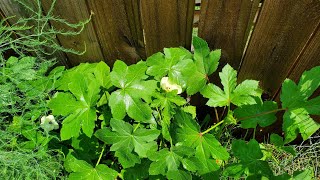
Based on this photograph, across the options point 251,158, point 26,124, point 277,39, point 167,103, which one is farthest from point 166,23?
point 26,124

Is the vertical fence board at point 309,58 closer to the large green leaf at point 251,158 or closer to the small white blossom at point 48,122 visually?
the large green leaf at point 251,158

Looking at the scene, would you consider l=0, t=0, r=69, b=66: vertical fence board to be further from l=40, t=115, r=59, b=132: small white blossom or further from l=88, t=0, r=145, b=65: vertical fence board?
l=40, t=115, r=59, b=132: small white blossom

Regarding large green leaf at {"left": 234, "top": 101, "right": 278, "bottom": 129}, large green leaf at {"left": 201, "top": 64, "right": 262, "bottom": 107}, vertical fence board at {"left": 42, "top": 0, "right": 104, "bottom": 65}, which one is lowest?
large green leaf at {"left": 234, "top": 101, "right": 278, "bottom": 129}

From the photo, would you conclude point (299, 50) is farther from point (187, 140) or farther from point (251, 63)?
point (187, 140)

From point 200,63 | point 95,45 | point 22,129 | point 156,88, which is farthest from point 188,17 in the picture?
point 22,129

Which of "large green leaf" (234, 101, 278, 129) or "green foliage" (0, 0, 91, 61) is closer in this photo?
"green foliage" (0, 0, 91, 61)

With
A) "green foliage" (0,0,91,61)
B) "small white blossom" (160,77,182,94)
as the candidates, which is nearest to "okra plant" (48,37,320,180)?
"small white blossom" (160,77,182,94)
